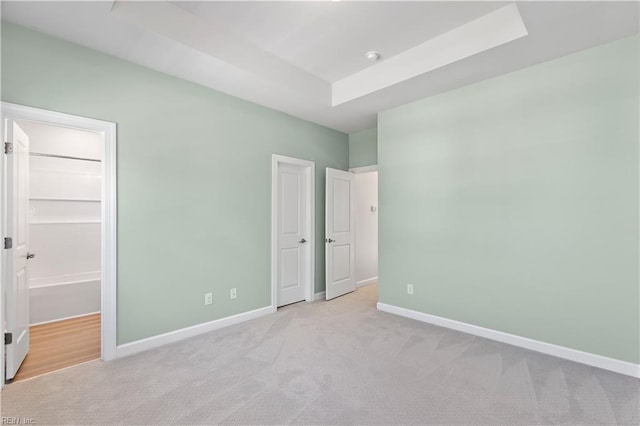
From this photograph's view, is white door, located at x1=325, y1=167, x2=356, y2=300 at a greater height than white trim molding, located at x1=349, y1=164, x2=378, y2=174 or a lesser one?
lesser

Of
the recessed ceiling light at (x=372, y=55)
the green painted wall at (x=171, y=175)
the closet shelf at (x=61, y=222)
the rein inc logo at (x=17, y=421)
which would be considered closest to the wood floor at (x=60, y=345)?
the green painted wall at (x=171, y=175)

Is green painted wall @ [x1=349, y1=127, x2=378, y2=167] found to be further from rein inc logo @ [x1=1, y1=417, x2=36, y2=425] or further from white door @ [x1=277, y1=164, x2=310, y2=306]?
rein inc logo @ [x1=1, y1=417, x2=36, y2=425]

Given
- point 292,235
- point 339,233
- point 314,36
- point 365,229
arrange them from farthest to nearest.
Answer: point 365,229
point 339,233
point 292,235
point 314,36

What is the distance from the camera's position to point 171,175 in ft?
9.77

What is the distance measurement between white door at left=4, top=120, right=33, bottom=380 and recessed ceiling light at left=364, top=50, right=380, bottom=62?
305 centimetres

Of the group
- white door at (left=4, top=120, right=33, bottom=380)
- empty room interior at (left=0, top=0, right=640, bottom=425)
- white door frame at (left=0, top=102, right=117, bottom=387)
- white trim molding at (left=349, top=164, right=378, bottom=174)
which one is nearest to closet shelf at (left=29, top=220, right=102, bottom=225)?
empty room interior at (left=0, top=0, right=640, bottom=425)

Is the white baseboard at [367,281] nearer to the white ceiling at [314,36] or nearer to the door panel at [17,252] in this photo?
the white ceiling at [314,36]

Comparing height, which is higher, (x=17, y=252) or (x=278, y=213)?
(x=278, y=213)

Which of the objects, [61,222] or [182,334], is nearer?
[182,334]

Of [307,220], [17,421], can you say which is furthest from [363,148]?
[17,421]

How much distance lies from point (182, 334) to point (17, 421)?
129 centimetres

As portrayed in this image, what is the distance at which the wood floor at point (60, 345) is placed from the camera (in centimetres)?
251

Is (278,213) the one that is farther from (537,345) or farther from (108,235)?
(537,345)

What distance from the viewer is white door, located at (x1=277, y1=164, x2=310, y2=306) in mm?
4105
